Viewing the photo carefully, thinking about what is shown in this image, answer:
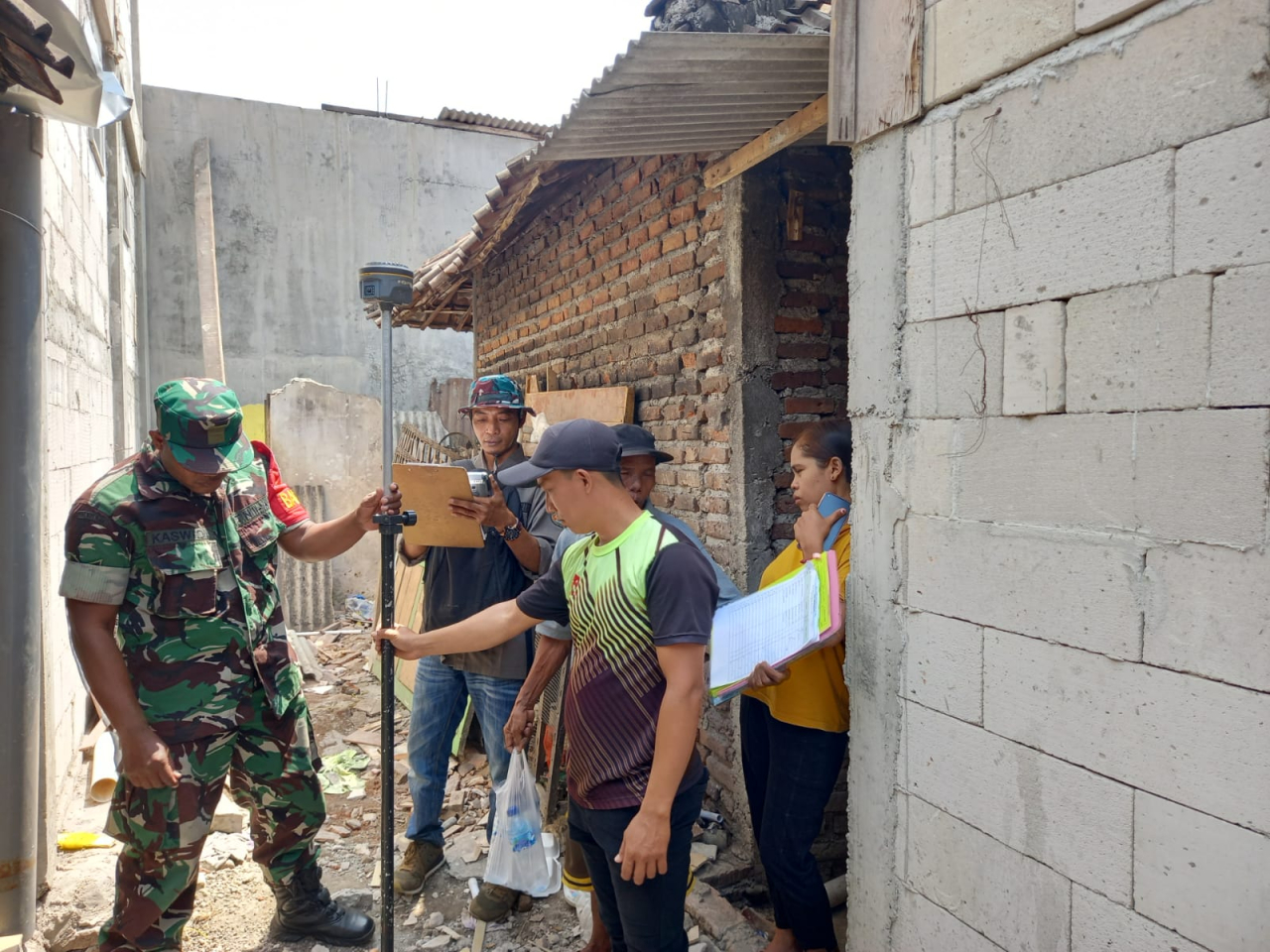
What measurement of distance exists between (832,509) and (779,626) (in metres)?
0.54

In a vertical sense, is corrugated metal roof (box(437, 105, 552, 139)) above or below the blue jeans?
above

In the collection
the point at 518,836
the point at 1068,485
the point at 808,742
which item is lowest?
the point at 518,836

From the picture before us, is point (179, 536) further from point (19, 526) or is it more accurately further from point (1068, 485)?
point (1068, 485)

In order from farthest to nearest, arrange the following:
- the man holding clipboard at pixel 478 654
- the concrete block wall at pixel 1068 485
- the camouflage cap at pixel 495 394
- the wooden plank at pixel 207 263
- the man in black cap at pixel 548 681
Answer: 1. the wooden plank at pixel 207 263
2. the camouflage cap at pixel 495 394
3. the man holding clipboard at pixel 478 654
4. the man in black cap at pixel 548 681
5. the concrete block wall at pixel 1068 485

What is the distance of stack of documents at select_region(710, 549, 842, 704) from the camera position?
7.04ft

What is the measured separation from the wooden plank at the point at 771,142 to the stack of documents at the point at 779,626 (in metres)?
1.49

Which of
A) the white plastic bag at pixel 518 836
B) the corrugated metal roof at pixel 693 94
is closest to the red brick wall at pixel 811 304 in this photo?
the corrugated metal roof at pixel 693 94

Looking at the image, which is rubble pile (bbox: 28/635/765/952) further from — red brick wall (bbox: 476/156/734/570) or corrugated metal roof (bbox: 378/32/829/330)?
corrugated metal roof (bbox: 378/32/829/330)

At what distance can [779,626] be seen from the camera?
2.25 metres

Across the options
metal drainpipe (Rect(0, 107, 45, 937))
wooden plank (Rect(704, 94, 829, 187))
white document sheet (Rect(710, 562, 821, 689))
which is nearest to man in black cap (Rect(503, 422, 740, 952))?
white document sheet (Rect(710, 562, 821, 689))

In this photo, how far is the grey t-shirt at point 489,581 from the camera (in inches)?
130

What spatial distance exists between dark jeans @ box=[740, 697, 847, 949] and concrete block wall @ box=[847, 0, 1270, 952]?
0.25 meters

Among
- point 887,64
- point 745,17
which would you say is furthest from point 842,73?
point 745,17

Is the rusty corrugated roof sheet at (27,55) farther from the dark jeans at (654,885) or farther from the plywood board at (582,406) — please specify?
the dark jeans at (654,885)
